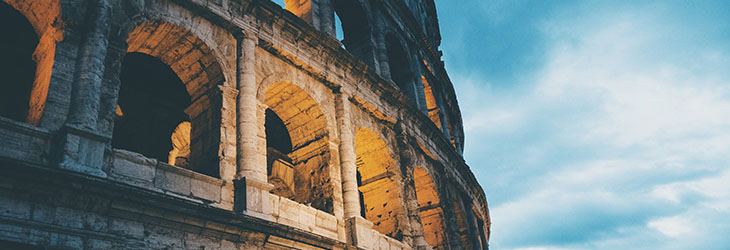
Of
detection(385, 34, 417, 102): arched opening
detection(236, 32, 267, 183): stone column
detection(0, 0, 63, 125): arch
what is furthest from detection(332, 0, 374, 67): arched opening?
detection(0, 0, 63, 125): arch

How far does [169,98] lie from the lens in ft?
36.9

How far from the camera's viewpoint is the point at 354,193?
9133 millimetres

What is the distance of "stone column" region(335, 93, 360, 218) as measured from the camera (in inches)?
354

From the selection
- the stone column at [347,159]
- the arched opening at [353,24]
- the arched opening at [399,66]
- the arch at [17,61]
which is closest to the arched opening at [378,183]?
the stone column at [347,159]

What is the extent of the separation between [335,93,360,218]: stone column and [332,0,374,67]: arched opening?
3.39 metres

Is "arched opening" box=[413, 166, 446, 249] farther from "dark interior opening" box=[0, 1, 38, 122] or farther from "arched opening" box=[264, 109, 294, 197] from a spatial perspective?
"dark interior opening" box=[0, 1, 38, 122]

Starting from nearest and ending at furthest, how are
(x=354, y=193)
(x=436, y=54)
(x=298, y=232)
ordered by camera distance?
(x=298, y=232) < (x=354, y=193) < (x=436, y=54)

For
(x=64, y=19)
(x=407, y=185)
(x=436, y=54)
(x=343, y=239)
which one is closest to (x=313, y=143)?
(x=343, y=239)

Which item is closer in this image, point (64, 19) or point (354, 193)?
point (64, 19)

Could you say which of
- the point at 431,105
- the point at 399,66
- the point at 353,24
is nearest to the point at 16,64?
the point at 353,24

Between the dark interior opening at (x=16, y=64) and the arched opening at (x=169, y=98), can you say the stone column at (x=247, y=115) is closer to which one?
the arched opening at (x=169, y=98)

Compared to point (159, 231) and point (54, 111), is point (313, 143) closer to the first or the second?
point (159, 231)

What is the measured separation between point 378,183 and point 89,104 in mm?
6227

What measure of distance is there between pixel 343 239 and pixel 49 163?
444 cm
